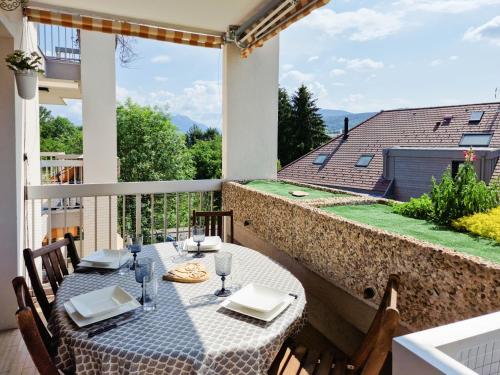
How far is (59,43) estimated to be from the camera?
8477 millimetres

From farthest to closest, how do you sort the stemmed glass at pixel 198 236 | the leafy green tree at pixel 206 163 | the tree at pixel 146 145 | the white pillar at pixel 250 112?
the leafy green tree at pixel 206 163
the tree at pixel 146 145
the white pillar at pixel 250 112
the stemmed glass at pixel 198 236

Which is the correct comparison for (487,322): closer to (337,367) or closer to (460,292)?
(460,292)

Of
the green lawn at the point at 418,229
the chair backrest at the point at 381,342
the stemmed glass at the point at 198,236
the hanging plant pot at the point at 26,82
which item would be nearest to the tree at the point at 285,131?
the hanging plant pot at the point at 26,82

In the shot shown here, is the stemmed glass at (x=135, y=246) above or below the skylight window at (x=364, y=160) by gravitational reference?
below

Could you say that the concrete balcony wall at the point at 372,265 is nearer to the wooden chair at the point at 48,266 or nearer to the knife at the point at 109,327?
the knife at the point at 109,327

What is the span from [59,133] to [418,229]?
29377 mm

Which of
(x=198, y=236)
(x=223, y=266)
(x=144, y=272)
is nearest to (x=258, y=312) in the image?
(x=223, y=266)

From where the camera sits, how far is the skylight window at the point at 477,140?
9.11 metres

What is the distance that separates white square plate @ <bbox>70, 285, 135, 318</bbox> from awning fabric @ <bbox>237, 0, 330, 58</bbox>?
237cm

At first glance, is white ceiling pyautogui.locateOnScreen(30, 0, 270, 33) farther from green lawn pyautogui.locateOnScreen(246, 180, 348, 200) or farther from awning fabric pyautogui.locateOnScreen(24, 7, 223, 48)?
green lawn pyautogui.locateOnScreen(246, 180, 348, 200)

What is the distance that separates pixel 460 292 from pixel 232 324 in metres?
0.92

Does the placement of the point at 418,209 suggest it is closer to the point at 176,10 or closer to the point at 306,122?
the point at 176,10

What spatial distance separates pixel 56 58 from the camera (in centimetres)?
845

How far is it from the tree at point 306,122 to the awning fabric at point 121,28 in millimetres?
23016
